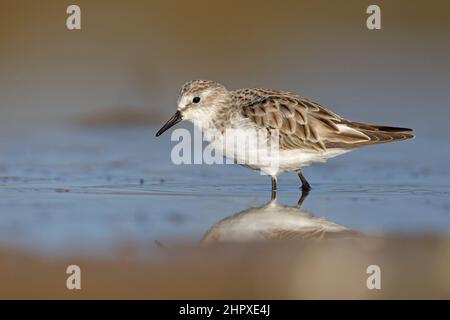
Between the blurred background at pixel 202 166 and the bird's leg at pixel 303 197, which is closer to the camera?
the blurred background at pixel 202 166

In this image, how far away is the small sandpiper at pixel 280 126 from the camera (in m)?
10.2

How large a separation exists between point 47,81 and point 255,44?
4.49m

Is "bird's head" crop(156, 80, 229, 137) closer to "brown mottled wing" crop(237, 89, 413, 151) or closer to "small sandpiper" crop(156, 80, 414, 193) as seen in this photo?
"small sandpiper" crop(156, 80, 414, 193)

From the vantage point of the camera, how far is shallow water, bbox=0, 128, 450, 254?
8.38 metres

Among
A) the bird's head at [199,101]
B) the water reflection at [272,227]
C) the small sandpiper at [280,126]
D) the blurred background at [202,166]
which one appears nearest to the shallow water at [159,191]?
the blurred background at [202,166]

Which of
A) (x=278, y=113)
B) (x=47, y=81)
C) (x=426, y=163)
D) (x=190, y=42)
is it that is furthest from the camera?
(x=190, y=42)

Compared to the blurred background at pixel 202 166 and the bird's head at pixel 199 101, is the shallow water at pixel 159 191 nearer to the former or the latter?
the blurred background at pixel 202 166

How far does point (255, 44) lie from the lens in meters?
18.8

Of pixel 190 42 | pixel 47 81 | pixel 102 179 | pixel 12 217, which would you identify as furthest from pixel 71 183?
pixel 190 42

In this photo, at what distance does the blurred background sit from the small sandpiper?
1.46 feet

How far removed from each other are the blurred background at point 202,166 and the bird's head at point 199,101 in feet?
2.69

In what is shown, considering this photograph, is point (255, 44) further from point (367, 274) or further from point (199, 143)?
point (367, 274)

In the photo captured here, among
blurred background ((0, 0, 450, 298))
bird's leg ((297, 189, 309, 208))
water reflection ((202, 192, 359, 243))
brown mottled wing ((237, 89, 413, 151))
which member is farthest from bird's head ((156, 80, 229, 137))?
water reflection ((202, 192, 359, 243))

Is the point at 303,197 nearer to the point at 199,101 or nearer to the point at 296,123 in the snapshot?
A: the point at 296,123
